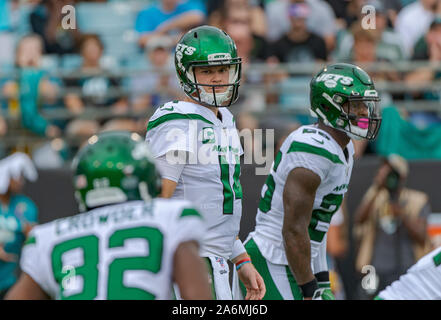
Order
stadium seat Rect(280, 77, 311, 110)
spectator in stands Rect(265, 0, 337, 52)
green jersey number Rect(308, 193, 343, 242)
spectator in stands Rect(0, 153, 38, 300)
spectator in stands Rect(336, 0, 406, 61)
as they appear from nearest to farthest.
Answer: green jersey number Rect(308, 193, 343, 242), spectator in stands Rect(0, 153, 38, 300), stadium seat Rect(280, 77, 311, 110), spectator in stands Rect(336, 0, 406, 61), spectator in stands Rect(265, 0, 337, 52)

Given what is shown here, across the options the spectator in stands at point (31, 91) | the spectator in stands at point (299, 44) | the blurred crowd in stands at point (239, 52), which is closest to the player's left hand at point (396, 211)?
the blurred crowd in stands at point (239, 52)

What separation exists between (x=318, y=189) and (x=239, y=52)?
184 inches

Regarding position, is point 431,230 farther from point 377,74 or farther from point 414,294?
point 414,294

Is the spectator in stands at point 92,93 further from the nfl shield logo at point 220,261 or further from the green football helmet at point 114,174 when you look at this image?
the green football helmet at point 114,174

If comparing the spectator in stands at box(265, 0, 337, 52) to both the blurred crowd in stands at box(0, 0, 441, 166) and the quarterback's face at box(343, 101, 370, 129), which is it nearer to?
the blurred crowd in stands at box(0, 0, 441, 166)

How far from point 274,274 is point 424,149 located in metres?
4.83

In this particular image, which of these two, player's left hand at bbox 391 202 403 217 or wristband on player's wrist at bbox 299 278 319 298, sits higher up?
wristband on player's wrist at bbox 299 278 319 298

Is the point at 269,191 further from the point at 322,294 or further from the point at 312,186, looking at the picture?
the point at 322,294

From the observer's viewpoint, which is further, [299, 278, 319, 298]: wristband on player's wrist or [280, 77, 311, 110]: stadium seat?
[280, 77, 311, 110]: stadium seat

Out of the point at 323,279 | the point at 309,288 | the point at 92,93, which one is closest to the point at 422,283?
the point at 309,288

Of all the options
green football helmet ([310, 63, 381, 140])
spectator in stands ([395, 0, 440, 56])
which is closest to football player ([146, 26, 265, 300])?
green football helmet ([310, 63, 381, 140])

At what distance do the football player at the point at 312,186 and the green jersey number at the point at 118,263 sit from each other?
2.00 metres

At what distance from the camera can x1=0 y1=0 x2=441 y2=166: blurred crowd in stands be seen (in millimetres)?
9688

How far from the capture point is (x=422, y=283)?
486cm
